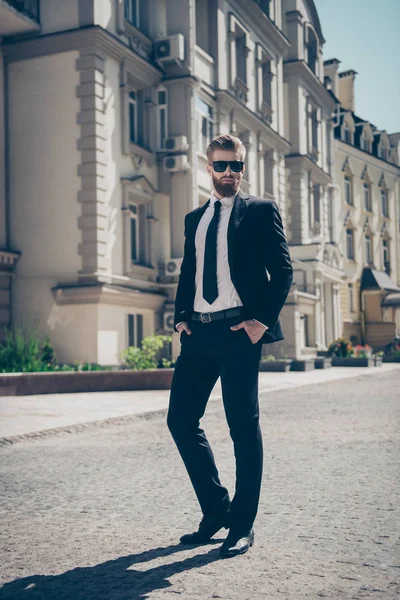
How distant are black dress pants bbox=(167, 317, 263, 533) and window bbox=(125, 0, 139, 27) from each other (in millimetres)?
19408

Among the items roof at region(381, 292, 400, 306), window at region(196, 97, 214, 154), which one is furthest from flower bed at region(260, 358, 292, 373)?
roof at region(381, 292, 400, 306)

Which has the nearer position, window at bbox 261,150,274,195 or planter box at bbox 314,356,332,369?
planter box at bbox 314,356,332,369

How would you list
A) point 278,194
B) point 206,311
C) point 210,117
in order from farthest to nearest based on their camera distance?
point 278,194 < point 210,117 < point 206,311

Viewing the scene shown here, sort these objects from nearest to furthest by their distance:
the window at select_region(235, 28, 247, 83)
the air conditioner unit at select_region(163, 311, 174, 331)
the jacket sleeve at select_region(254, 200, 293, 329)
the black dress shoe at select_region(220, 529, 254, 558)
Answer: the black dress shoe at select_region(220, 529, 254, 558) → the jacket sleeve at select_region(254, 200, 293, 329) → the air conditioner unit at select_region(163, 311, 174, 331) → the window at select_region(235, 28, 247, 83)

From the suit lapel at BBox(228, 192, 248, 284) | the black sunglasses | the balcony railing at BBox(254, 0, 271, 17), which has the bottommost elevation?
the suit lapel at BBox(228, 192, 248, 284)

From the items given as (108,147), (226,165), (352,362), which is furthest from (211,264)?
(352,362)

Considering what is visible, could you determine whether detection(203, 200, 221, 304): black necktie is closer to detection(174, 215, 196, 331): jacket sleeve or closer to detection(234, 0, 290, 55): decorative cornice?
detection(174, 215, 196, 331): jacket sleeve

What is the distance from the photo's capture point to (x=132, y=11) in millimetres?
21859

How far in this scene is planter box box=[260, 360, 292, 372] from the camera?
2392 centimetres

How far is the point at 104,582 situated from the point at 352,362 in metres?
25.7

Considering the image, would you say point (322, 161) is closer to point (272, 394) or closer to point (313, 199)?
point (313, 199)

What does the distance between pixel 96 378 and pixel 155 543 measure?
11.0 m

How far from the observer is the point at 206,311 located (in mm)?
3738

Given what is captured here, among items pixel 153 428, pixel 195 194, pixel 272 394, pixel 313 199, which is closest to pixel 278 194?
pixel 313 199
